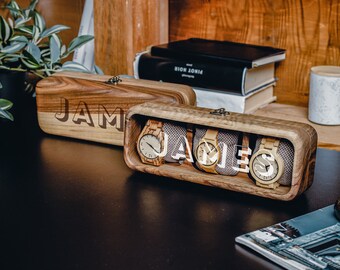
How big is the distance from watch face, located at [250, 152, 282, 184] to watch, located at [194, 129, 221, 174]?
0.25ft

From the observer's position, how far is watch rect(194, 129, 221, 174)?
1.18 meters

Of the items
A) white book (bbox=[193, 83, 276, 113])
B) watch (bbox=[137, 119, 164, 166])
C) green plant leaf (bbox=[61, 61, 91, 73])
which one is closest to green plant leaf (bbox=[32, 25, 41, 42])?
green plant leaf (bbox=[61, 61, 91, 73])

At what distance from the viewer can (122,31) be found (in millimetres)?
1938

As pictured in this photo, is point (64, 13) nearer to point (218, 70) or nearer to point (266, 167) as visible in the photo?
point (218, 70)

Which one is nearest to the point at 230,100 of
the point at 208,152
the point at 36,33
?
the point at 36,33

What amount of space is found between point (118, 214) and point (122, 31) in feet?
3.15

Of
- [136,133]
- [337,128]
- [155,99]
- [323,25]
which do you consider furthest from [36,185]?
[323,25]

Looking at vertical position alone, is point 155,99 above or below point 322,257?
above

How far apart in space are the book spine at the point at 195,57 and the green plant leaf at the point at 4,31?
477mm

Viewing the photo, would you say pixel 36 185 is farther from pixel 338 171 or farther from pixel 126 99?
pixel 338 171

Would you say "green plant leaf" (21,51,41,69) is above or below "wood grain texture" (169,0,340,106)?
below

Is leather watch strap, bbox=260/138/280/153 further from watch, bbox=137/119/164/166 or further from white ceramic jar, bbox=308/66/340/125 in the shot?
white ceramic jar, bbox=308/66/340/125

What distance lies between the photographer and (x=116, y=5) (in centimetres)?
191

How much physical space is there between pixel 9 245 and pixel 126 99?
525 millimetres
